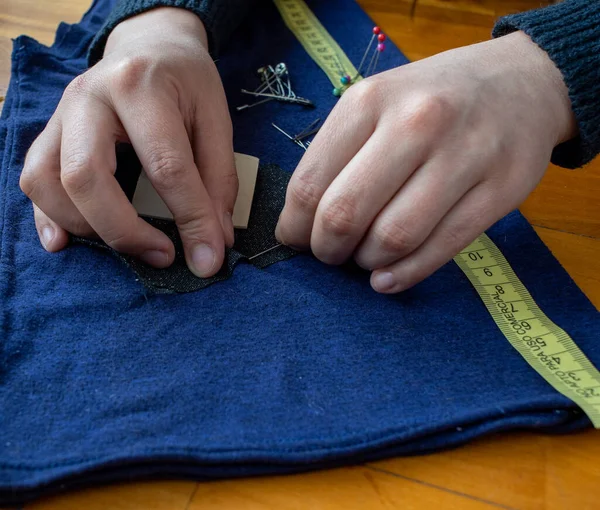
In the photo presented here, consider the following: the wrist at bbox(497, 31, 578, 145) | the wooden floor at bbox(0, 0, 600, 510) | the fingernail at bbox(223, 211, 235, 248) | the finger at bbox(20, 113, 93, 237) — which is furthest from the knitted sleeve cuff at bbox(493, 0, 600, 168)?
the finger at bbox(20, 113, 93, 237)

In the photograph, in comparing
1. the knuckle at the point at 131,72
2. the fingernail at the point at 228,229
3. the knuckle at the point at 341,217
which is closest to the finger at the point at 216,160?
the fingernail at the point at 228,229

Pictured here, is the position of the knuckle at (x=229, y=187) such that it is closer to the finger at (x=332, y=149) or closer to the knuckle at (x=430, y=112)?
the finger at (x=332, y=149)

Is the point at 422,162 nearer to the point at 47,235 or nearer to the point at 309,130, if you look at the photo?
Answer: the point at 309,130

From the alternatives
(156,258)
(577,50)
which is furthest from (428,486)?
(577,50)

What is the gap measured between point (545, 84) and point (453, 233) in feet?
0.97

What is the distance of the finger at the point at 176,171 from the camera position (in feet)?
2.74

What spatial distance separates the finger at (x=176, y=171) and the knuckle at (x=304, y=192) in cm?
14

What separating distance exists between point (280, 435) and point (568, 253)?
655 millimetres

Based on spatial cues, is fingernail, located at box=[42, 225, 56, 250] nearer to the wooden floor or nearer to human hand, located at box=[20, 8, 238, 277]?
human hand, located at box=[20, 8, 238, 277]

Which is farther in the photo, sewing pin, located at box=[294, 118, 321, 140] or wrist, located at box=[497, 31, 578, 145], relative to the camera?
sewing pin, located at box=[294, 118, 321, 140]

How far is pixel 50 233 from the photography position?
901mm

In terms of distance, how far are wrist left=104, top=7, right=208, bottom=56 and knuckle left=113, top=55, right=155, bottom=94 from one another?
0.49ft

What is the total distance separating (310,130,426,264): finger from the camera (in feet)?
2.47

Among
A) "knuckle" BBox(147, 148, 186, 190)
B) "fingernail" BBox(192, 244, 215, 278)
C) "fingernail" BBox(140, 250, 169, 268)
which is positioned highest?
"knuckle" BBox(147, 148, 186, 190)
